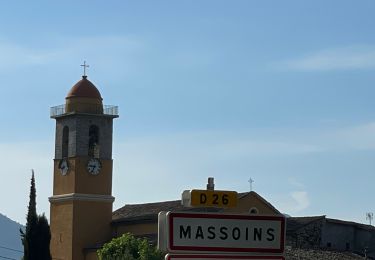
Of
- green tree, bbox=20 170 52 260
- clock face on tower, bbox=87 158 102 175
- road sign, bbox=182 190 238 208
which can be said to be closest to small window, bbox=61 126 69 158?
clock face on tower, bbox=87 158 102 175

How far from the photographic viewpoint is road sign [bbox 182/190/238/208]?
7914 mm

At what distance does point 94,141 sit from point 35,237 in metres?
12.1

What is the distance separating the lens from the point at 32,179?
235 ft

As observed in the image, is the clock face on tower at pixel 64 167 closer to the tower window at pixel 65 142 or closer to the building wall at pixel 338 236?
the tower window at pixel 65 142

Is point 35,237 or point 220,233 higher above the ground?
point 35,237

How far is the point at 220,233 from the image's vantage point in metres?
7.84

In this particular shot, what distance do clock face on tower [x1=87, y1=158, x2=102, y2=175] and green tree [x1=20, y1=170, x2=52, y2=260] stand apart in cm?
786

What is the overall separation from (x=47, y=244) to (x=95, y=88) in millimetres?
14948

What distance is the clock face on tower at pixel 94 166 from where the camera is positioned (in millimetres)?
76887

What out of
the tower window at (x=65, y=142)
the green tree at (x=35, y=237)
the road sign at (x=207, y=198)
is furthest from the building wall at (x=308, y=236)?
the road sign at (x=207, y=198)

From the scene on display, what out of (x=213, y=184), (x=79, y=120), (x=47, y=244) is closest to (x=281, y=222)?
(x=213, y=184)

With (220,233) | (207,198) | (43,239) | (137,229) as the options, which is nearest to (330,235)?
(137,229)

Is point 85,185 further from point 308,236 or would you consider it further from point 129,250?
point 308,236

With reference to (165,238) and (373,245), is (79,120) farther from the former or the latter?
(165,238)
